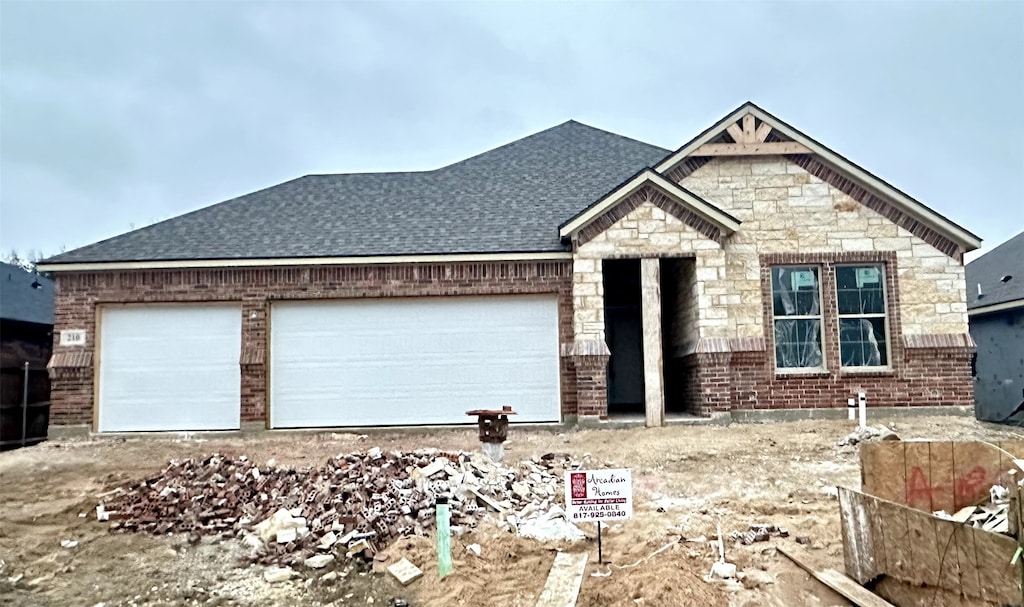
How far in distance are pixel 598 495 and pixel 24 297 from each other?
16.6 m

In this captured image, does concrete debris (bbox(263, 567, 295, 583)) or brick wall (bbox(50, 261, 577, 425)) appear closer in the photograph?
concrete debris (bbox(263, 567, 295, 583))

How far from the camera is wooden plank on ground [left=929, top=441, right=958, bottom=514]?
546 cm

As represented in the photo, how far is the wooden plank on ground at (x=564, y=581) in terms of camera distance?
543 cm

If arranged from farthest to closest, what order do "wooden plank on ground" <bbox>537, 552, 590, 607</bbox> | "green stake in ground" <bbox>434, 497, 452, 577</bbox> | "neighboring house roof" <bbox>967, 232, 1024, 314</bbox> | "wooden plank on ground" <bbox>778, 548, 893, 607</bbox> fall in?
"neighboring house roof" <bbox>967, 232, 1024, 314</bbox>
"green stake in ground" <bbox>434, 497, 452, 577</bbox>
"wooden plank on ground" <bbox>537, 552, 590, 607</bbox>
"wooden plank on ground" <bbox>778, 548, 893, 607</bbox>

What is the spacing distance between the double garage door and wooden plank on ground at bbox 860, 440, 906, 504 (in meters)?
8.64

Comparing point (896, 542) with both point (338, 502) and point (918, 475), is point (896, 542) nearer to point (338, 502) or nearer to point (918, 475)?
point (918, 475)

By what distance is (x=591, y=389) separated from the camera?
13.5 meters

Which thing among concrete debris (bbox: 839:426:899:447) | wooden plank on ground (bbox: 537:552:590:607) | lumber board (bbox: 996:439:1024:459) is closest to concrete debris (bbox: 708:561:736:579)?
wooden plank on ground (bbox: 537:552:590:607)

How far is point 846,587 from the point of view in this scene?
5.30m

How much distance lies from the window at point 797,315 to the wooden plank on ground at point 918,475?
8608mm

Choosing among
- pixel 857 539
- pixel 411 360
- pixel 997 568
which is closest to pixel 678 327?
pixel 411 360

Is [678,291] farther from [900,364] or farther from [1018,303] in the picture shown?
[1018,303]

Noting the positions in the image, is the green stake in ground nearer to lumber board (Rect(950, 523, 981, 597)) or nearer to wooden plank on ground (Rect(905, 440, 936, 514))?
wooden plank on ground (Rect(905, 440, 936, 514))

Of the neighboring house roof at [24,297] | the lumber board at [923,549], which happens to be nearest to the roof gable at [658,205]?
the lumber board at [923,549]
